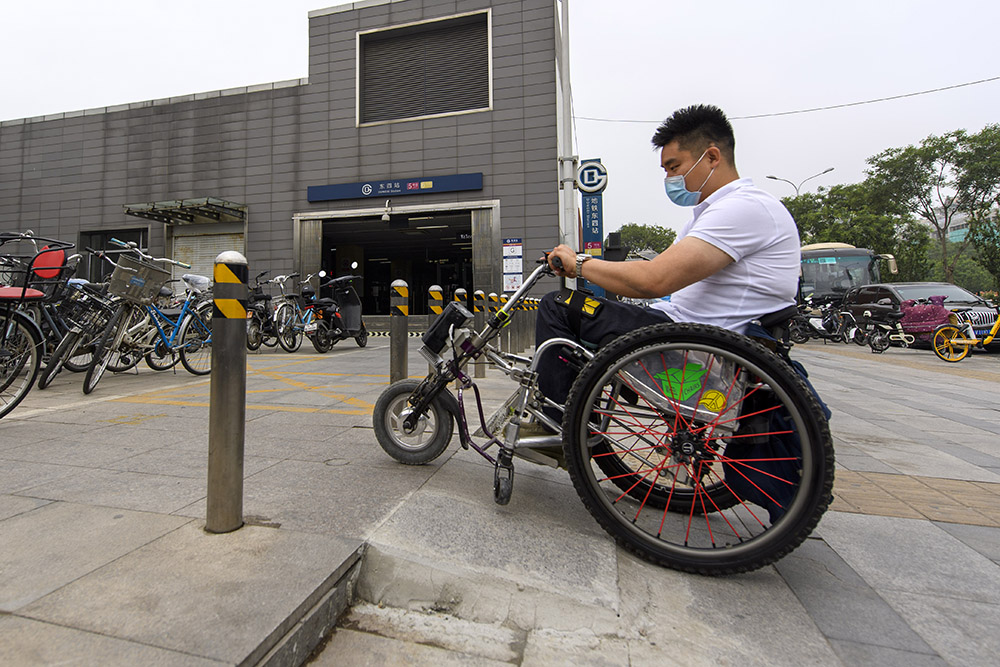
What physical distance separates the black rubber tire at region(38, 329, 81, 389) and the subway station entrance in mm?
11571

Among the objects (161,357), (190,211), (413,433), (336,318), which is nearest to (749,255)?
(413,433)

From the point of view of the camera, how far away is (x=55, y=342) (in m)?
4.76

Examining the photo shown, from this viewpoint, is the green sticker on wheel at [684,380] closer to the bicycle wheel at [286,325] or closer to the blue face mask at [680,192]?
the blue face mask at [680,192]

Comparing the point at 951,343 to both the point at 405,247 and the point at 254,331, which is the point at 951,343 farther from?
the point at 405,247

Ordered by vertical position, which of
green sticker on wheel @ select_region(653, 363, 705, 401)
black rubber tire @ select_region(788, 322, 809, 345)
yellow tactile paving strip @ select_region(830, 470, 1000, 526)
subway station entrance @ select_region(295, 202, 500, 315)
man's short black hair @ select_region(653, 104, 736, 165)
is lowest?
yellow tactile paving strip @ select_region(830, 470, 1000, 526)

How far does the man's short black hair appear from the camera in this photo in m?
2.08

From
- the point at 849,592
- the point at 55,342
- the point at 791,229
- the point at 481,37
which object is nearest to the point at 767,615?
the point at 849,592

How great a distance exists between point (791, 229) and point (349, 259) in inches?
926

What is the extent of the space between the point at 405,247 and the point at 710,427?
22.8 meters

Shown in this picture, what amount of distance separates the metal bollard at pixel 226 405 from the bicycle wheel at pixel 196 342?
15.2 feet

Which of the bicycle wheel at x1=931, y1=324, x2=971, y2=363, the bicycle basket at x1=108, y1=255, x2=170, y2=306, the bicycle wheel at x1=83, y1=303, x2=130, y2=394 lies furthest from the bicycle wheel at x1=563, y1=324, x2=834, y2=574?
the bicycle wheel at x1=931, y1=324, x2=971, y2=363

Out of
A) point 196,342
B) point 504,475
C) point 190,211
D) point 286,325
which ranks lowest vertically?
point 504,475

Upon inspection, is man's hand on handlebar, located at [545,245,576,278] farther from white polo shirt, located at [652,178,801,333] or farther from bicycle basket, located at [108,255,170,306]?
bicycle basket, located at [108,255,170,306]

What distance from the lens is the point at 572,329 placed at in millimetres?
Result: 2018
